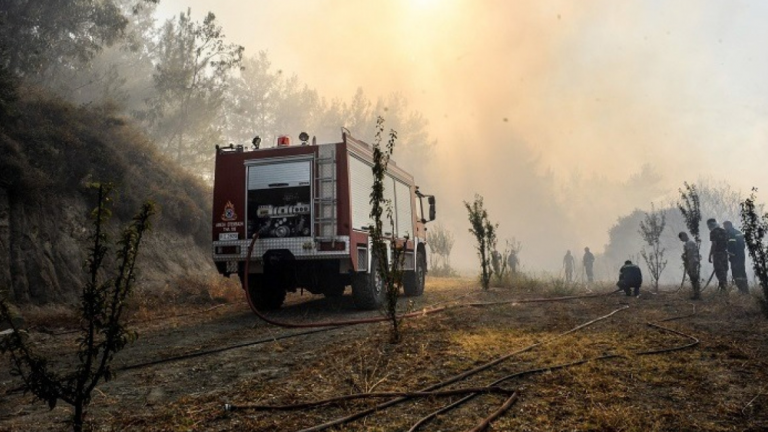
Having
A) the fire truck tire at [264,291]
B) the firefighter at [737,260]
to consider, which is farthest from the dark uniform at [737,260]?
the fire truck tire at [264,291]

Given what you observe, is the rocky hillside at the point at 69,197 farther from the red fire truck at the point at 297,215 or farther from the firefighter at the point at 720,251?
the firefighter at the point at 720,251

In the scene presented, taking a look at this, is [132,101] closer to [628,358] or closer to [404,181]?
[404,181]

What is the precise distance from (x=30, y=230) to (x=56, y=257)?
0.87 m

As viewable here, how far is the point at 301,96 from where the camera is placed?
4919 centimetres

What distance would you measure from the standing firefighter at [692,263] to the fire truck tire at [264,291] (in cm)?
983

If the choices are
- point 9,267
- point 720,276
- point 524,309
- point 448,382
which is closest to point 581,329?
point 524,309

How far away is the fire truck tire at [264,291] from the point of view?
935 centimetres

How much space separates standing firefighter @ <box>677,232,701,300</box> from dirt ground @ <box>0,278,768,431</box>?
9.70ft

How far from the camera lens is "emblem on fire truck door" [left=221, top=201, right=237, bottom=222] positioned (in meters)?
8.56

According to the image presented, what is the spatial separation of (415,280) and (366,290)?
340 centimetres

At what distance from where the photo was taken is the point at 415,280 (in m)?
12.0

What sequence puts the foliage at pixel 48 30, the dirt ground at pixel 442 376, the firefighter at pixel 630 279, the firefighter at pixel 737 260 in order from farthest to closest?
the foliage at pixel 48 30
the firefighter at pixel 737 260
the firefighter at pixel 630 279
the dirt ground at pixel 442 376

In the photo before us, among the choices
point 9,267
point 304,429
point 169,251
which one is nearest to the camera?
point 304,429

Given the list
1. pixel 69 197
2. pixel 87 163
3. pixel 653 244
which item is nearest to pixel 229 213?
pixel 69 197
